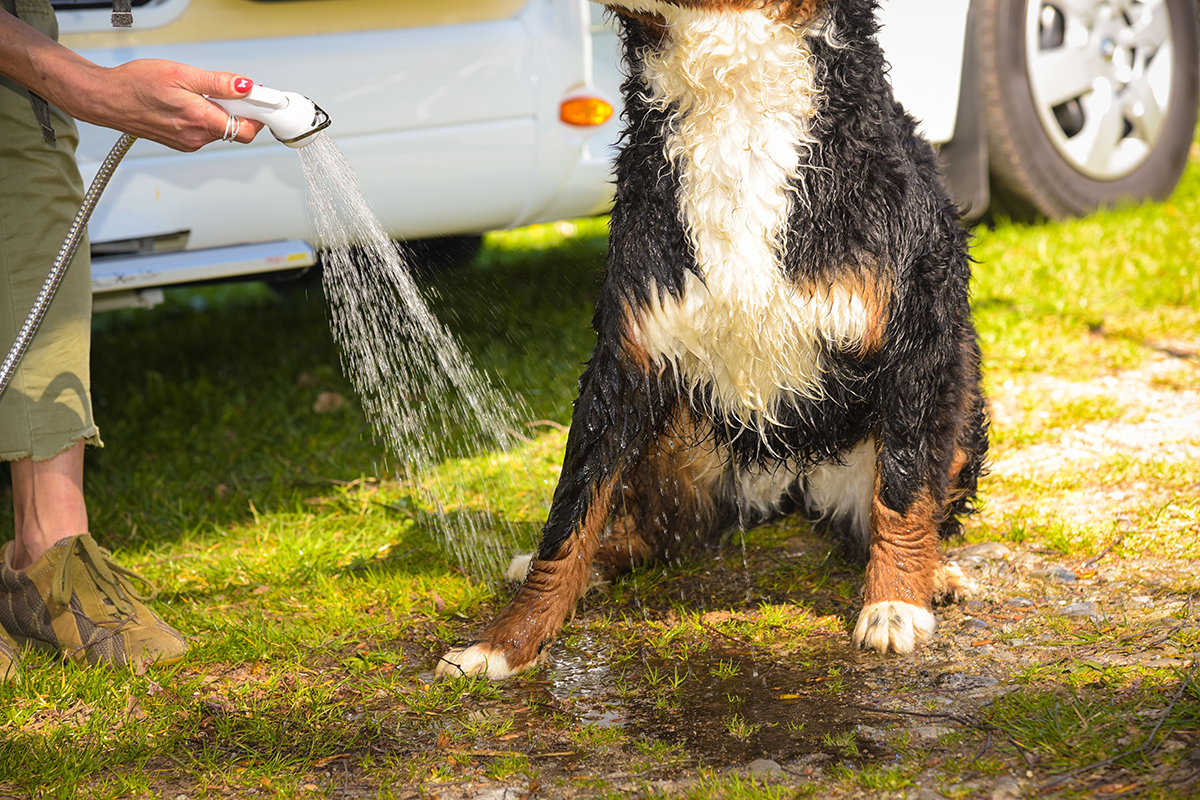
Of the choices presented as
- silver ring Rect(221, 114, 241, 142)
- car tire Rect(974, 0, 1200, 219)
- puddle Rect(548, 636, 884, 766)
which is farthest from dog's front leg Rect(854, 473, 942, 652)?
car tire Rect(974, 0, 1200, 219)

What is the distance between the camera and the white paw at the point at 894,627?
2.35m

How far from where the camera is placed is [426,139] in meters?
3.39

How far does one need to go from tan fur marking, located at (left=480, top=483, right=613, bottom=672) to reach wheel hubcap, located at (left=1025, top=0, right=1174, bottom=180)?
11.5 feet

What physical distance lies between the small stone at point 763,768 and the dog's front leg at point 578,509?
2.01ft

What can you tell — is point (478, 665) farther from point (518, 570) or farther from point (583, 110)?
point (583, 110)

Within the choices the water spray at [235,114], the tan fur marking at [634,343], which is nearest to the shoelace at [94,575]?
the water spray at [235,114]

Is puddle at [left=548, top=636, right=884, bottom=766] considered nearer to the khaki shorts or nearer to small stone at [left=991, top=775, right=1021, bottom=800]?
small stone at [left=991, top=775, right=1021, bottom=800]

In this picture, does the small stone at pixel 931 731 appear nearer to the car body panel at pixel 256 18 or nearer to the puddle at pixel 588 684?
the puddle at pixel 588 684

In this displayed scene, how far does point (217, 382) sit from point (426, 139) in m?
1.77

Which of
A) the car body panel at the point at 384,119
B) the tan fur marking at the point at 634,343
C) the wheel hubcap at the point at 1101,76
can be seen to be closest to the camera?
the tan fur marking at the point at 634,343

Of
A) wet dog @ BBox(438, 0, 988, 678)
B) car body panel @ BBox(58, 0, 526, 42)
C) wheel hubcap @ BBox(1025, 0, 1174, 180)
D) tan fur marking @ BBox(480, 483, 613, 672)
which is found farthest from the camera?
wheel hubcap @ BBox(1025, 0, 1174, 180)

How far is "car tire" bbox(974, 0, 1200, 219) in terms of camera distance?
4.82 m

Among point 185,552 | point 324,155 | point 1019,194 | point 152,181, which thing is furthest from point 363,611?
point 1019,194

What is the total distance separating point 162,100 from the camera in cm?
208
